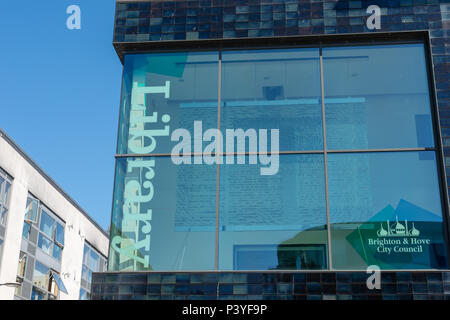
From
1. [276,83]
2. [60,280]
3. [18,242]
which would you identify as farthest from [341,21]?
[60,280]

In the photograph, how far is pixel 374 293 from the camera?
1104 cm

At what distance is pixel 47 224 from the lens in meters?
29.5

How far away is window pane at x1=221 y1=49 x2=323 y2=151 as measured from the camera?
12445 mm

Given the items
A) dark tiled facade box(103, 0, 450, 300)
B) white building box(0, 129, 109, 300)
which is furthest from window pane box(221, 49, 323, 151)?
white building box(0, 129, 109, 300)

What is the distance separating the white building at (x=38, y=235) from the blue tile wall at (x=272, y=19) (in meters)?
12.0

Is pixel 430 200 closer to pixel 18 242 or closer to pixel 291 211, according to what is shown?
pixel 291 211

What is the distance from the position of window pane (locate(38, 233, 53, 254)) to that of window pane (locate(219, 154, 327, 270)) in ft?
60.2

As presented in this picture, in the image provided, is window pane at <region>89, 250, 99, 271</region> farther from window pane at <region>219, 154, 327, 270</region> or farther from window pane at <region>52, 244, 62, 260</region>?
window pane at <region>219, 154, 327, 270</region>

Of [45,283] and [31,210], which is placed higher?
[31,210]

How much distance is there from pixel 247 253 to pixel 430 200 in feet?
11.3

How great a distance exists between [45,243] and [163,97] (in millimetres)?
18216

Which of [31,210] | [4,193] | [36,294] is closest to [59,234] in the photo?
[31,210]

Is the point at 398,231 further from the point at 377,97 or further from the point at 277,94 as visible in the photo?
the point at 277,94

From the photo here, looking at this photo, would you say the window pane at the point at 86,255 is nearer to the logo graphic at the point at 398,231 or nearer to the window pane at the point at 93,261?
the window pane at the point at 93,261
